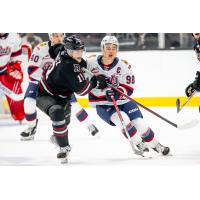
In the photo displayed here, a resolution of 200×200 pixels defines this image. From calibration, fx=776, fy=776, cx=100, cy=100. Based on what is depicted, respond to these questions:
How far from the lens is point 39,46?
172 inches

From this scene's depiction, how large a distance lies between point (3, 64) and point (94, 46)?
80cm

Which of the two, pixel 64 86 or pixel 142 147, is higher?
pixel 64 86

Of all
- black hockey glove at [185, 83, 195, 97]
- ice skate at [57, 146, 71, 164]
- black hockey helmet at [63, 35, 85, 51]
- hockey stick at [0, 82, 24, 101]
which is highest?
black hockey helmet at [63, 35, 85, 51]

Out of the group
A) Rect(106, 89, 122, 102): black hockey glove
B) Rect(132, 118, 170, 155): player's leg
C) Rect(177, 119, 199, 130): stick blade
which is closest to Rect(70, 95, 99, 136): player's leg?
Rect(106, 89, 122, 102): black hockey glove

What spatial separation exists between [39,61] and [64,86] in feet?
0.81

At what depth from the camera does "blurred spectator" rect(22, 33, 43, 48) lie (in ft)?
14.3

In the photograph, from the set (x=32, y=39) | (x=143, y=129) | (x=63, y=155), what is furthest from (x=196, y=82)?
(x=32, y=39)

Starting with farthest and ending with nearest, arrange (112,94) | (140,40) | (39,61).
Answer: (140,40) < (39,61) < (112,94)

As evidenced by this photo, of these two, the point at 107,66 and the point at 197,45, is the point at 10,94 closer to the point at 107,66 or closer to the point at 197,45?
the point at 107,66

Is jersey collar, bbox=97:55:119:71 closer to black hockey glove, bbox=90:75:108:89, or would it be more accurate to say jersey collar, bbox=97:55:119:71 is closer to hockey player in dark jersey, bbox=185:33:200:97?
black hockey glove, bbox=90:75:108:89

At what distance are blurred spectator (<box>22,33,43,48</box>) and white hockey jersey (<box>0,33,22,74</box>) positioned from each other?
5cm

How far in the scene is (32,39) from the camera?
4.40 m

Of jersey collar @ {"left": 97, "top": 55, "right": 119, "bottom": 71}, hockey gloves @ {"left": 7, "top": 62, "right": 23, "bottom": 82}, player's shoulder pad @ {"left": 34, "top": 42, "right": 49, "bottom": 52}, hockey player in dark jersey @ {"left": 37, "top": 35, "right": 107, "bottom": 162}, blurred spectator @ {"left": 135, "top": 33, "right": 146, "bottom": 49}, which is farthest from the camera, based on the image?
hockey gloves @ {"left": 7, "top": 62, "right": 23, "bottom": 82}

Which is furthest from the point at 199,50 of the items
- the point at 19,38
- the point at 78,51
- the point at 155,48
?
the point at 19,38
